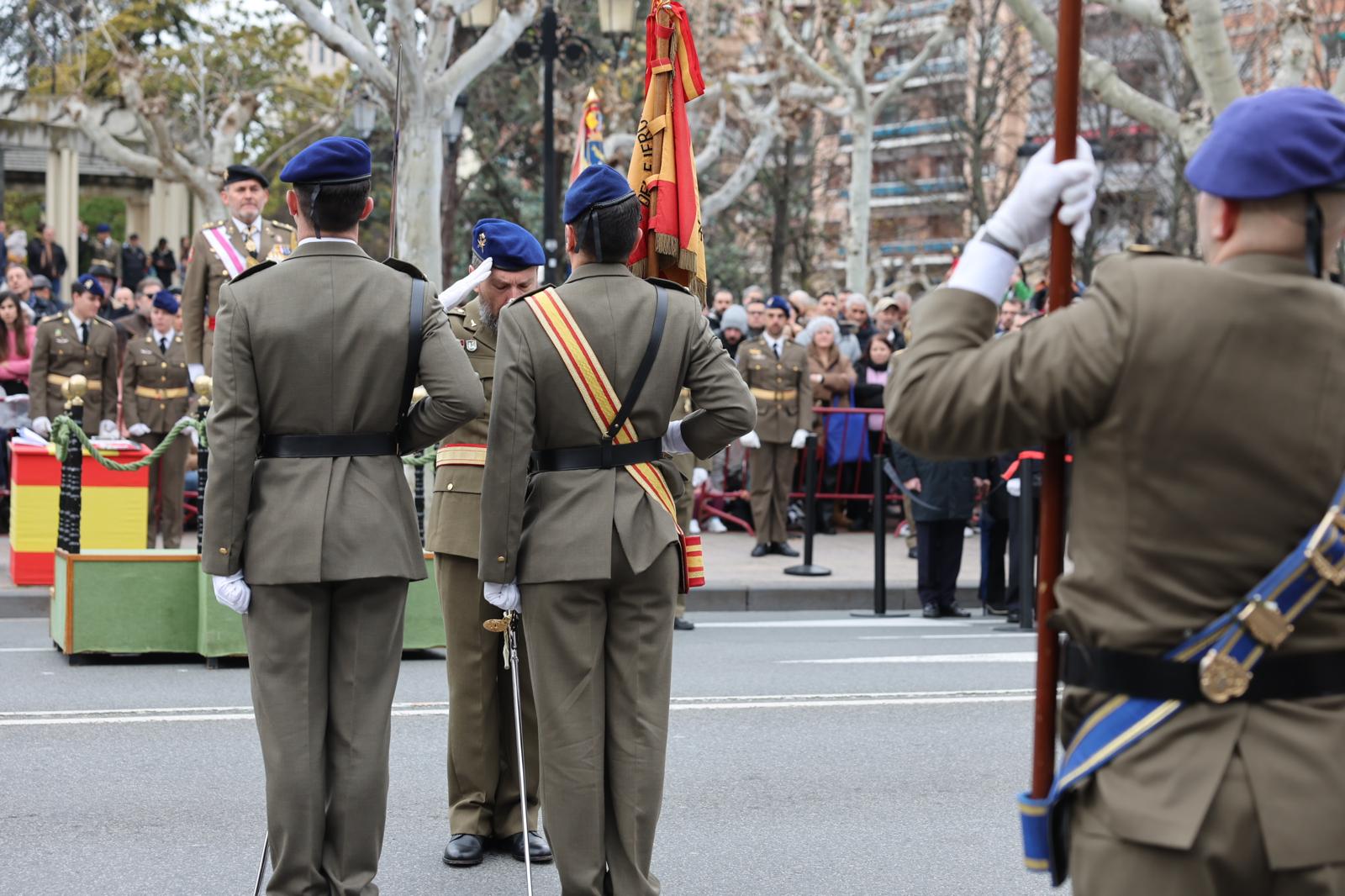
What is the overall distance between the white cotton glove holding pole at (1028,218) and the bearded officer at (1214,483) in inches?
→ 5.7

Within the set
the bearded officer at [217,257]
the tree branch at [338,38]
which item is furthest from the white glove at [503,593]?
the tree branch at [338,38]

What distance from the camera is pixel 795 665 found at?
10.1m

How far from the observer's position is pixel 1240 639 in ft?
9.21

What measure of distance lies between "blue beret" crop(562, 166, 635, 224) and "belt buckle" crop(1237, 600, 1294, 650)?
2.78 metres

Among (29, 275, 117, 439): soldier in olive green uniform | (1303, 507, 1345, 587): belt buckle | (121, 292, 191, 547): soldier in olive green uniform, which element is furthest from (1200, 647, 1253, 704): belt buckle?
(121, 292, 191, 547): soldier in olive green uniform

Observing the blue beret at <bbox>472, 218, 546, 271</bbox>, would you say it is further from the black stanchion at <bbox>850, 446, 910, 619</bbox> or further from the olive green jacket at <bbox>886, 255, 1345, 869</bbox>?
the black stanchion at <bbox>850, 446, 910, 619</bbox>

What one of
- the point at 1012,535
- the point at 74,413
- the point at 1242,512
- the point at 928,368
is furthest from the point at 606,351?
the point at 1012,535

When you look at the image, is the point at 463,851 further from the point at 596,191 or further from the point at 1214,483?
the point at 1214,483

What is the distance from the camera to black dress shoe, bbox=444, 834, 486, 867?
19.6 feet

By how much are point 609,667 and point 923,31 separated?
4504 centimetres

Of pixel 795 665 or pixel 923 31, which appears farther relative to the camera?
pixel 923 31

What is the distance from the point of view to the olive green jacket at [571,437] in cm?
504

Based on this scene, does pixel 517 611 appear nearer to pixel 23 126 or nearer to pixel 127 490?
pixel 127 490

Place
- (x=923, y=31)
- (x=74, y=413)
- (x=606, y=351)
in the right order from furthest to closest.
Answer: (x=923, y=31)
(x=74, y=413)
(x=606, y=351)
